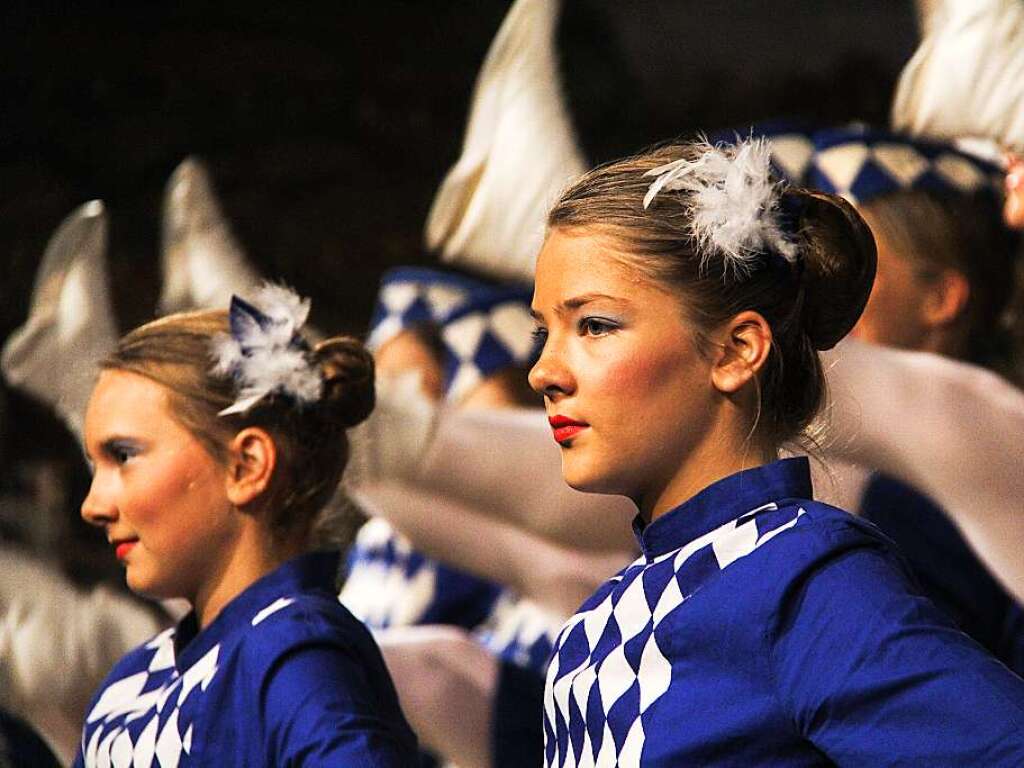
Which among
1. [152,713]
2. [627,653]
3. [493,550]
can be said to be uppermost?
[627,653]

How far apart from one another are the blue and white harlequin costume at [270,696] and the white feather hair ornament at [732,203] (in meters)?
0.57

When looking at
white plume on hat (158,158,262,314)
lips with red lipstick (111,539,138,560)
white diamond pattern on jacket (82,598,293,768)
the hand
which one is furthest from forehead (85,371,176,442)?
white plume on hat (158,158,262,314)

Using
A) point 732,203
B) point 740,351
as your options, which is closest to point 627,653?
point 740,351

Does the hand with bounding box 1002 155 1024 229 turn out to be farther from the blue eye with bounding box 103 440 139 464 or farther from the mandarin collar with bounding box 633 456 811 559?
the blue eye with bounding box 103 440 139 464

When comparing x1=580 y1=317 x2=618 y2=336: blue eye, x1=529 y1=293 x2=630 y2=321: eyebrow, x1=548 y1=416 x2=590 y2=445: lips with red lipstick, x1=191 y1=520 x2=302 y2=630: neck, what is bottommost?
x1=191 y1=520 x2=302 y2=630: neck

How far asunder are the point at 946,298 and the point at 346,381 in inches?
30.3

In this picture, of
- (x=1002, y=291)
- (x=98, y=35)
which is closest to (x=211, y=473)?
(x=1002, y=291)

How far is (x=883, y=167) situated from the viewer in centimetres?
223

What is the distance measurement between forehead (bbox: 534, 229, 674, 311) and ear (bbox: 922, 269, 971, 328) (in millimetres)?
923

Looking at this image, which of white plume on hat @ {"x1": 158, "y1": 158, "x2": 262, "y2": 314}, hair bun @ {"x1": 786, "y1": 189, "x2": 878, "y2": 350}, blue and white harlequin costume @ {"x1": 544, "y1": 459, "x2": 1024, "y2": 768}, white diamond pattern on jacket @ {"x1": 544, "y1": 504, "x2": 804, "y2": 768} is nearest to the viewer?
blue and white harlequin costume @ {"x1": 544, "y1": 459, "x2": 1024, "y2": 768}

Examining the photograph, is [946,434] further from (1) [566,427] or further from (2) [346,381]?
(1) [566,427]

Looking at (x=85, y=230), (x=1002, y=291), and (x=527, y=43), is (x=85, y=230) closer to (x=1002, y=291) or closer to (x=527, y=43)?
(x=527, y=43)

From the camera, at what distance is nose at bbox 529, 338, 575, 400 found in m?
1.33

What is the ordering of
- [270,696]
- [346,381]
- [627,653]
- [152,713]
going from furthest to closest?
[346,381] < [152,713] < [270,696] < [627,653]
